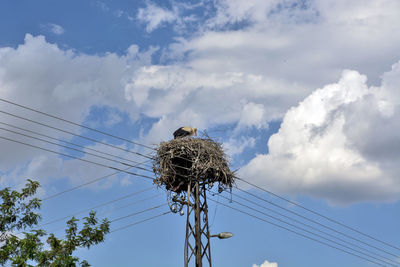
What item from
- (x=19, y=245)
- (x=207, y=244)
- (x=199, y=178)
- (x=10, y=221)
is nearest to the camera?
(x=19, y=245)

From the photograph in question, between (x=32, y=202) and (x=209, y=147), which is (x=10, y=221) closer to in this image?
(x=32, y=202)

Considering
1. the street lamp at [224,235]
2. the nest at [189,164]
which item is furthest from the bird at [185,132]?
the street lamp at [224,235]

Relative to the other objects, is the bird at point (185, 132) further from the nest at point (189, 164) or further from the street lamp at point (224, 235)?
the street lamp at point (224, 235)

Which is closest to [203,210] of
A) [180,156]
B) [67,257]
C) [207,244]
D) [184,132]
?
[207,244]

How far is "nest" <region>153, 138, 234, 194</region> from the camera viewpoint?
17.7 m

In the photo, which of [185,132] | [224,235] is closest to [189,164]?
[185,132]

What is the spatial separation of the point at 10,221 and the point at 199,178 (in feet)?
22.6

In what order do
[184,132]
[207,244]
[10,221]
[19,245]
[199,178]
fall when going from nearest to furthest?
[19,245], [10,221], [207,244], [199,178], [184,132]

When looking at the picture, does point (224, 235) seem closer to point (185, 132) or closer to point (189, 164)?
point (189, 164)

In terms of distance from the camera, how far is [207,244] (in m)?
16.3

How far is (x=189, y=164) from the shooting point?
1858 cm

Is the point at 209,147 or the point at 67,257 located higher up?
the point at 209,147

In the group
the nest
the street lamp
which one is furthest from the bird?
the street lamp

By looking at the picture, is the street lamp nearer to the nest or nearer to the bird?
the nest
